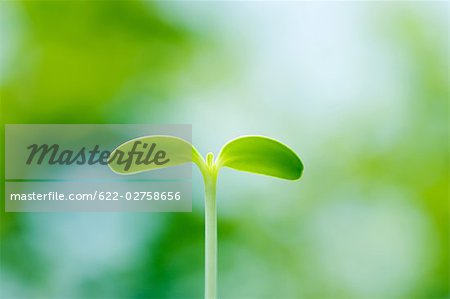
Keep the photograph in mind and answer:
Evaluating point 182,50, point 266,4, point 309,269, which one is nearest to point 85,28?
point 182,50

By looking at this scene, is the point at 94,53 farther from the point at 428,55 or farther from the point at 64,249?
the point at 428,55

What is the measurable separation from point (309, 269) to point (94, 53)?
0.44 m

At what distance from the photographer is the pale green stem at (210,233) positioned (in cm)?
22

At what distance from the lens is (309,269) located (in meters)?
0.70

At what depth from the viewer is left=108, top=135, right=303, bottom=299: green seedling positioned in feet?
0.76

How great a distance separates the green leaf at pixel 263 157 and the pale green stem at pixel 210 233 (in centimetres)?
1

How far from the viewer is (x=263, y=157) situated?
Result: 244 millimetres
